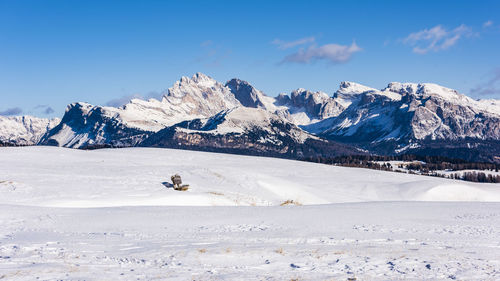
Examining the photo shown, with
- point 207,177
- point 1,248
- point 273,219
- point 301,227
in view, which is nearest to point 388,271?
point 301,227

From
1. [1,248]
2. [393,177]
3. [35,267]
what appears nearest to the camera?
[35,267]

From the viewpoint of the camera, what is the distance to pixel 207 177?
73.8 m

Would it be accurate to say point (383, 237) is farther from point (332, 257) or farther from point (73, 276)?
point (73, 276)

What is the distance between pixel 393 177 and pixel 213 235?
90541 mm

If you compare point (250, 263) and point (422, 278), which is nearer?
point (422, 278)

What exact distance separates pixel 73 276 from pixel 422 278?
1139 cm

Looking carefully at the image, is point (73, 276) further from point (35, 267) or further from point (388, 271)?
point (388, 271)

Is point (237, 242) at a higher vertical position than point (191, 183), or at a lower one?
higher

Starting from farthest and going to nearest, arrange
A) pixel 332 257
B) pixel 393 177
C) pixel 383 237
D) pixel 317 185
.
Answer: pixel 393 177 < pixel 317 185 < pixel 383 237 < pixel 332 257

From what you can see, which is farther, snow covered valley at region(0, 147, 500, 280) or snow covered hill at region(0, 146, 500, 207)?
snow covered hill at region(0, 146, 500, 207)

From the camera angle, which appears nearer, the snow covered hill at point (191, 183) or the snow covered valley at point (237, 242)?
the snow covered valley at point (237, 242)

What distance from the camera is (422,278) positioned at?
14352 millimetres

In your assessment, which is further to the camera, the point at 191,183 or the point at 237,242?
the point at 191,183

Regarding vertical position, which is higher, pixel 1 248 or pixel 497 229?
pixel 497 229
